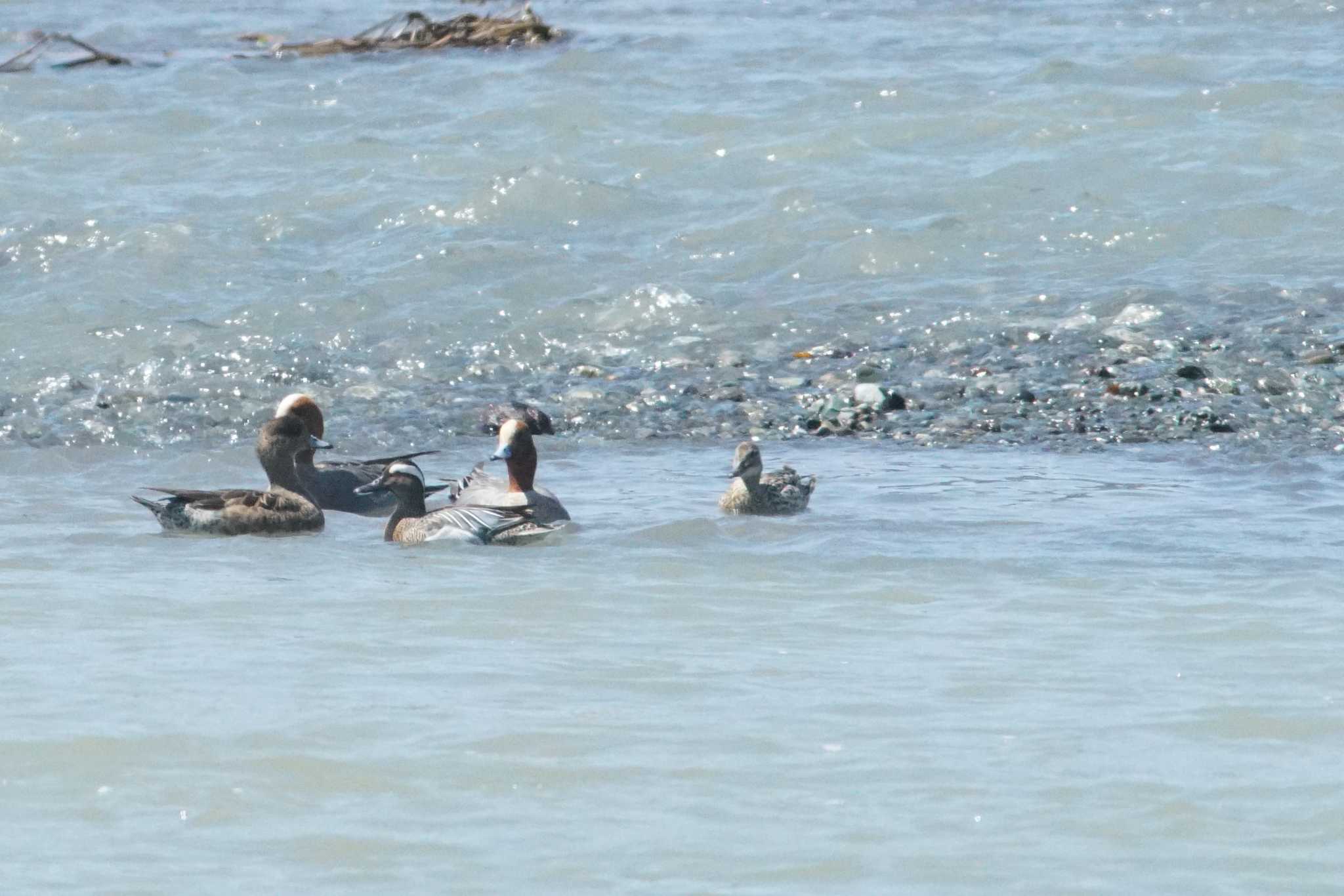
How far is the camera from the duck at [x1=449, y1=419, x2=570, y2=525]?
873cm

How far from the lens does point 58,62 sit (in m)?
23.4

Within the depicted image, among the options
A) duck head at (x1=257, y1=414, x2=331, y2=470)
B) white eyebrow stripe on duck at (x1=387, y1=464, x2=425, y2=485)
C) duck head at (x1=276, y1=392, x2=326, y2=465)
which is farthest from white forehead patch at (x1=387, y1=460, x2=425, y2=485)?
duck head at (x1=276, y1=392, x2=326, y2=465)

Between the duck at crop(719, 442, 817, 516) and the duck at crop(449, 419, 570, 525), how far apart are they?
0.75 m

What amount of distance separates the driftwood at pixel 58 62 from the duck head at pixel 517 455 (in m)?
14.9

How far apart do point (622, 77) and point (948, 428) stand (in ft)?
37.5

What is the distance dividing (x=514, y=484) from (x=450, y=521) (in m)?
0.61

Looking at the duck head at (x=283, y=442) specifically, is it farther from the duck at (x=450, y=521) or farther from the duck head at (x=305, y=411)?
the duck at (x=450, y=521)

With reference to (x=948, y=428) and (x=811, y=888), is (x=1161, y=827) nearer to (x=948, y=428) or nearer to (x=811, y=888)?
(x=811, y=888)

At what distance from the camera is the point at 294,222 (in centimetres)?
1627

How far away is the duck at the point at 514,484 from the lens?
873 cm

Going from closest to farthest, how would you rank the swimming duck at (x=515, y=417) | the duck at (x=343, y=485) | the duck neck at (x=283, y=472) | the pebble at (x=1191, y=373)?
the duck neck at (x=283, y=472)
the duck at (x=343, y=485)
the swimming duck at (x=515, y=417)
the pebble at (x=1191, y=373)

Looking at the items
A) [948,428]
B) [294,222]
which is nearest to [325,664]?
[948,428]

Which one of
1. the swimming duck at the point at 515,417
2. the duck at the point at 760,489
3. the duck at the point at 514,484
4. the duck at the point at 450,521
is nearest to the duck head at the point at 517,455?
the duck at the point at 514,484

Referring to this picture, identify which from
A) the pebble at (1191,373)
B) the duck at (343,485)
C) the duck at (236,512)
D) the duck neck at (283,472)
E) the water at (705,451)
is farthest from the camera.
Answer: the pebble at (1191,373)
